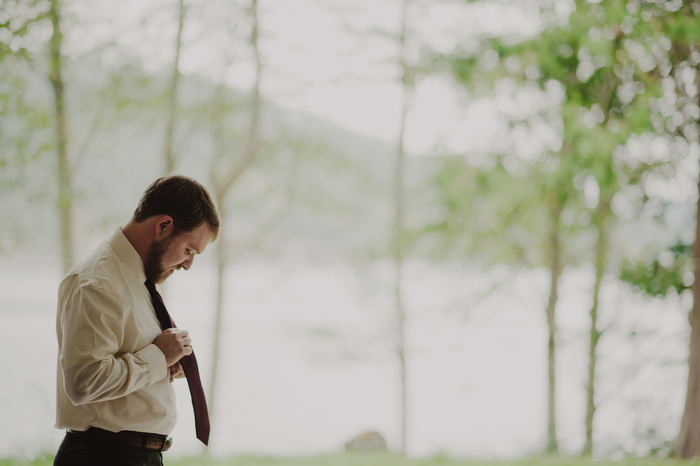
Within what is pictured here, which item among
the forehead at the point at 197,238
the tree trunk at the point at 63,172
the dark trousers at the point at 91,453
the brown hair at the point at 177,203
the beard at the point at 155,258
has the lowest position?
the dark trousers at the point at 91,453

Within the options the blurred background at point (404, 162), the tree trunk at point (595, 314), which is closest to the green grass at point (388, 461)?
the blurred background at point (404, 162)

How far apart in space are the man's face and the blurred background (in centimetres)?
381

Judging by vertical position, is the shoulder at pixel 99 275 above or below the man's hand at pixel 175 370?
above

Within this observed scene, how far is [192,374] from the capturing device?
166 centimetres

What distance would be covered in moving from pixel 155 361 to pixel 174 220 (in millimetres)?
404

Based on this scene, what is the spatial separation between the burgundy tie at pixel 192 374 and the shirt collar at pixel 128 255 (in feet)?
0.27

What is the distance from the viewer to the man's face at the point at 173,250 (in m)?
1.55

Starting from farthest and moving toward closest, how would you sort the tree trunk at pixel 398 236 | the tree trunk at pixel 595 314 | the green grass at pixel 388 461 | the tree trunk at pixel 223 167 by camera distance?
the tree trunk at pixel 398 236
the tree trunk at pixel 223 167
the tree trunk at pixel 595 314
the green grass at pixel 388 461

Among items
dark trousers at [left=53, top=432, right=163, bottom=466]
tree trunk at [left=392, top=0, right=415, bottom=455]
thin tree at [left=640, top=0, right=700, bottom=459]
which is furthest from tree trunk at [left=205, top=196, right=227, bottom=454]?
dark trousers at [left=53, top=432, right=163, bottom=466]

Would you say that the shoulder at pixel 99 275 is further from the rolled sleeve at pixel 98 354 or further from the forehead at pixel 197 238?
the forehead at pixel 197 238

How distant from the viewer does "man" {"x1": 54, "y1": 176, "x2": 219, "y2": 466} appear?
1.32 m

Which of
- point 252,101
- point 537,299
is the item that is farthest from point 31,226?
point 537,299

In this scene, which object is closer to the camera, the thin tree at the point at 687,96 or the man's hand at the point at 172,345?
the man's hand at the point at 172,345

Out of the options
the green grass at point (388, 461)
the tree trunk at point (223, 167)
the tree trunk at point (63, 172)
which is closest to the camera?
the green grass at point (388, 461)
